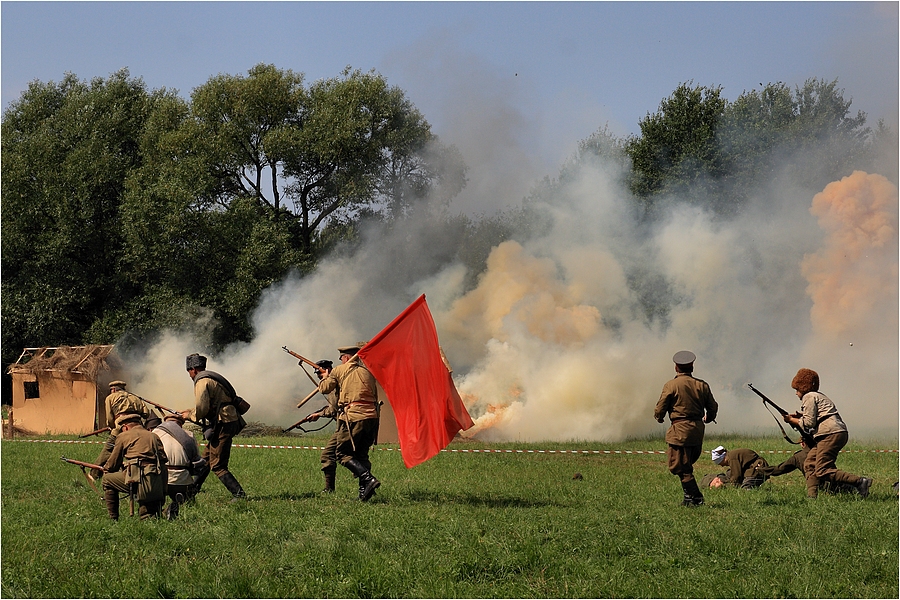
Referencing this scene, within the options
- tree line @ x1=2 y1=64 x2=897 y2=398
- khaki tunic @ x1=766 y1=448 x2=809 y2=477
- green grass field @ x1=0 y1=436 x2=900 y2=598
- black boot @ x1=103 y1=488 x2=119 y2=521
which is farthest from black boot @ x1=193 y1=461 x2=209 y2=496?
tree line @ x1=2 y1=64 x2=897 y2=398

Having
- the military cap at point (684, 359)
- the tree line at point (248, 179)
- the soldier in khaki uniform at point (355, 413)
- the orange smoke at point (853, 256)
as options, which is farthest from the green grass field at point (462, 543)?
the tree line at point (248, 179)

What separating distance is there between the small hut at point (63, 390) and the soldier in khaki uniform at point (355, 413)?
50.4 feet

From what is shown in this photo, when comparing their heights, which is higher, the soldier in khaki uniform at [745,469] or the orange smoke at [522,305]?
the orange smoke at [522,305]

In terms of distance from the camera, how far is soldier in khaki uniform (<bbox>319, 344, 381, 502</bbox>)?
12972mm

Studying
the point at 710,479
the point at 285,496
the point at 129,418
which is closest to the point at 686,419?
the point at 710,479

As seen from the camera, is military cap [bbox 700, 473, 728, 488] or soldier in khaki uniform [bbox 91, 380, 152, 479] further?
military cap [bbox 700, 473, 728, 488]

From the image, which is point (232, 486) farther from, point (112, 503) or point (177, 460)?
point (112, 503)

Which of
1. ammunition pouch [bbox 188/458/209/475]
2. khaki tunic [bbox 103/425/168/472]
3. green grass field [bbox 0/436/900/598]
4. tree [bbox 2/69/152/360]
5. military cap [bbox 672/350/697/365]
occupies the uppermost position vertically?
tree [bbox 2/69/152/360]

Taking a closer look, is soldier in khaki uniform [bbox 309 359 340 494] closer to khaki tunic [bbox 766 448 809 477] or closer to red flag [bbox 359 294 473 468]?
red flag [bbox 359 294 473 468]

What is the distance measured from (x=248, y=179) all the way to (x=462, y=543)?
30572mm

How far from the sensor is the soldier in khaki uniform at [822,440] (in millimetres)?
12859

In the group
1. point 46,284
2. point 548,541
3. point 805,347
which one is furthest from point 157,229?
point 548,541

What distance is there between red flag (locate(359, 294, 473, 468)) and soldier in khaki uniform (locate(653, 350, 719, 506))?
2701 millimetres

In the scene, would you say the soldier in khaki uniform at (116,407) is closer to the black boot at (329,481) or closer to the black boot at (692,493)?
the black boot at (329,481)
